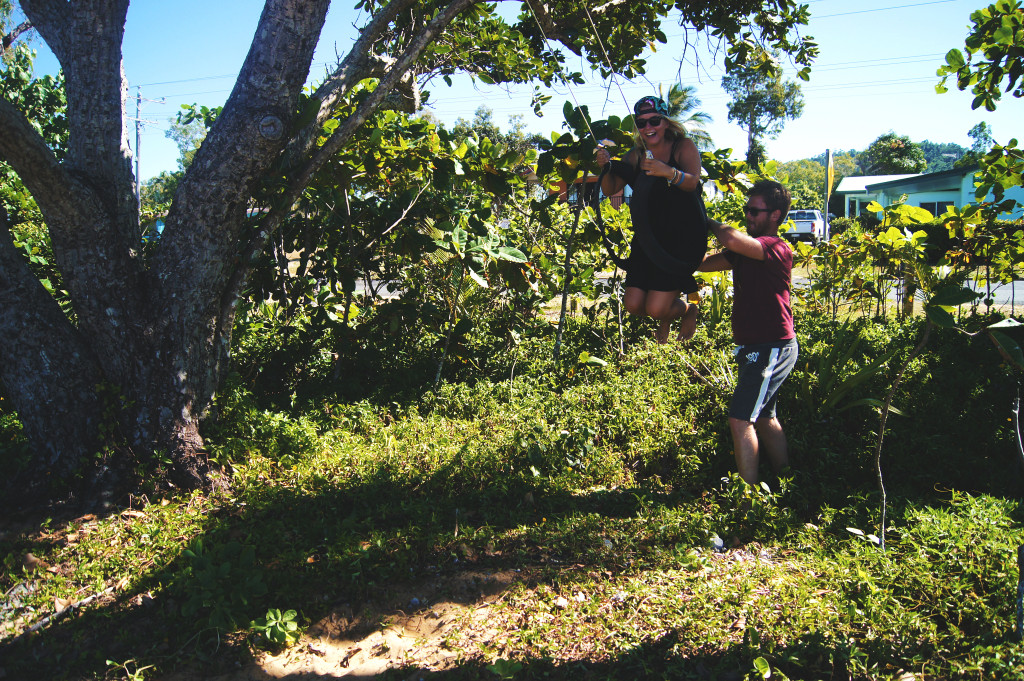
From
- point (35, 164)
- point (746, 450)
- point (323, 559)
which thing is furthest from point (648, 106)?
point (35, 164)

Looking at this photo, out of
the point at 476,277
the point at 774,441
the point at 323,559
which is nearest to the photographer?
the point at 323,559

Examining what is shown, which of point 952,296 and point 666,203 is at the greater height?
point 666,203

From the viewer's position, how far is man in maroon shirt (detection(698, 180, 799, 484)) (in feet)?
11.9

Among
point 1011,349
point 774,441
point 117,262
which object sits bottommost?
point 774,441

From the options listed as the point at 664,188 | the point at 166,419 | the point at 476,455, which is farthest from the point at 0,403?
the point at 664,188

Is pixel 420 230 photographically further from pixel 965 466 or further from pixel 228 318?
pixel 965 466

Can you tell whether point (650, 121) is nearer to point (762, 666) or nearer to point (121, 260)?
point (762, 666)

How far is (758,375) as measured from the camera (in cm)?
366

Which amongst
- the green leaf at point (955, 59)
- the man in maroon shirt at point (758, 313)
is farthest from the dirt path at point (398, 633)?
the green leaf at point (955, 59)

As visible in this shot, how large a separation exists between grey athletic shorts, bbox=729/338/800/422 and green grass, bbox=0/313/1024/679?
438 millimetres

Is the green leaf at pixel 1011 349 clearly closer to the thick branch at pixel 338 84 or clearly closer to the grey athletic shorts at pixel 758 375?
the grey athletic shorts at pixel 758 375

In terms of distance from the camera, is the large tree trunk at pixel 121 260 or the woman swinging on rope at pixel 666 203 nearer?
the large tree trunk at pixel 121 260

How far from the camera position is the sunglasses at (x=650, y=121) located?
3.68 meters

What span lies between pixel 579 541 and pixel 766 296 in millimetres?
1726
